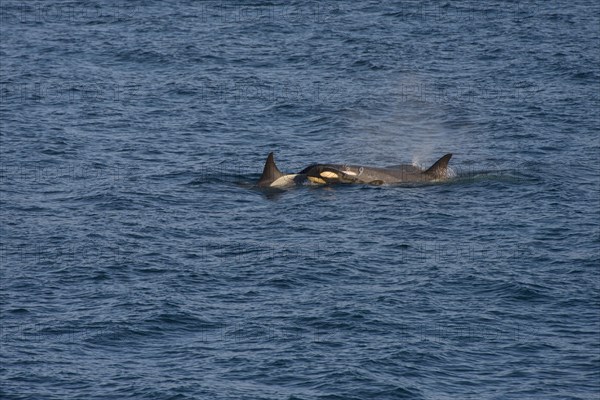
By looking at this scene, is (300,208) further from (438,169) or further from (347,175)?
(438,169)

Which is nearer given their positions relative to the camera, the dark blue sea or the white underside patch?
the dark blue sea

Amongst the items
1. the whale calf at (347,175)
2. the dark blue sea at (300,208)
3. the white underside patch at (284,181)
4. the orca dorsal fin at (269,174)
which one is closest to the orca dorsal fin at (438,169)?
the whale calf at (347,175)

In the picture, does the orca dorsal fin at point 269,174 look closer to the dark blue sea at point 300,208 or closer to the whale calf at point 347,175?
the whale calf at point 347,175

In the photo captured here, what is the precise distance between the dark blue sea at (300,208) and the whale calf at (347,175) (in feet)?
1.56

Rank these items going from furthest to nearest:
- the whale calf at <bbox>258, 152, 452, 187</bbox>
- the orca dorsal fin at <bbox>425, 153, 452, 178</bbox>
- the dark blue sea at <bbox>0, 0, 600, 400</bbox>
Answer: the whale calf at <bbox>258, 152, 452, 187</bbox>, the orca dorsal fin at <bbox>425, 153, 452, 178</bbox>, the dark blue sea at <bbox>0, 0, 600, 400</bbox>

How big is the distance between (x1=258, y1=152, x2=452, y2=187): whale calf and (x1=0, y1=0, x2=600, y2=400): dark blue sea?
1.56 feet

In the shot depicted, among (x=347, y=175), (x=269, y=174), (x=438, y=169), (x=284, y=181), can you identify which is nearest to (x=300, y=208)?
(x=284, y=181)

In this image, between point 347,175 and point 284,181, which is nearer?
point 347,175

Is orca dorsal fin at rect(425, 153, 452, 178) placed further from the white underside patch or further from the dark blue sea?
the white underside patch

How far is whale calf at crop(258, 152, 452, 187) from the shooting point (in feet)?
184

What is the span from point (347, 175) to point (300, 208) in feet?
11.6

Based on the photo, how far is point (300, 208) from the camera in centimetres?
5384

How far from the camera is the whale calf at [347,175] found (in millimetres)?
56219

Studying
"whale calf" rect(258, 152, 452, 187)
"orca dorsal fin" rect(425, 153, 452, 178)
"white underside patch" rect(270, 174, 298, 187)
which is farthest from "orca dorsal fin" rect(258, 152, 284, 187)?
"orca dorsal fin" rect(425, 153, 452, 178)
